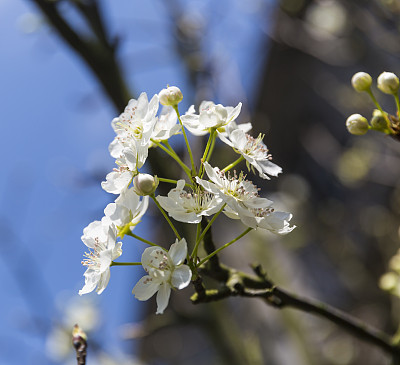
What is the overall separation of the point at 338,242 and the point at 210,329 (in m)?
1.54

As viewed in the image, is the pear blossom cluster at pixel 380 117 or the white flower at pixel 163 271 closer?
the white flower at pixel 163 271

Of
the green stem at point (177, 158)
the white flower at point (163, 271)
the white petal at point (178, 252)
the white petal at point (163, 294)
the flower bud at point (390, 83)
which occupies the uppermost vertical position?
the flower bud at point (390, 83)

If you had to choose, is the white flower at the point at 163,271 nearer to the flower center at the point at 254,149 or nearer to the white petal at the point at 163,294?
the white petal at the point at 163,294

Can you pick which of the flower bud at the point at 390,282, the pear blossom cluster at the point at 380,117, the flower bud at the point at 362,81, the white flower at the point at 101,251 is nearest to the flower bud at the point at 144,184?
the white flower at the point at 101,251

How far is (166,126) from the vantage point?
42.0 inches

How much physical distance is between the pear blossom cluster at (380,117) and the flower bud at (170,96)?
17.1 inches

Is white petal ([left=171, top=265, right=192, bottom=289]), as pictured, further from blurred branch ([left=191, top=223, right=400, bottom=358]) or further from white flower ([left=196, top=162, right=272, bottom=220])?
white flower ([left=196, top=162, right=272, bottom=220])

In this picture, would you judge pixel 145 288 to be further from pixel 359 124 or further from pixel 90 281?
pixel 359 124

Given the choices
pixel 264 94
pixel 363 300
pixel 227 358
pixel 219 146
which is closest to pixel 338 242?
pixel 363 300

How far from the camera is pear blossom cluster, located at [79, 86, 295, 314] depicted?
0.86 meters

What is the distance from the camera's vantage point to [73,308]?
131 inches

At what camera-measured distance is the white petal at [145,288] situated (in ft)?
2.88

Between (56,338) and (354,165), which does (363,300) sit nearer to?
(354,165)

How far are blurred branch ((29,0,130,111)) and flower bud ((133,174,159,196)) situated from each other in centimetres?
111
